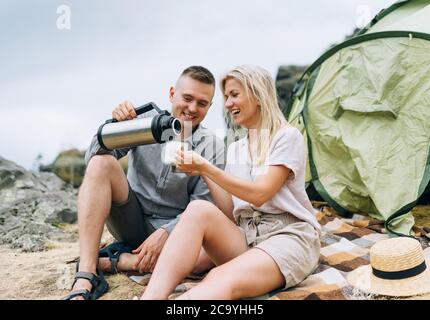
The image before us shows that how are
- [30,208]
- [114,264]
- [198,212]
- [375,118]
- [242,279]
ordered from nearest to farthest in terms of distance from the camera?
[242,279] < [198,212] < [114,264] < [375,118] < [30,208]

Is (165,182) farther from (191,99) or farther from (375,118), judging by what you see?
(375,118)

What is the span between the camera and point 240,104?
2248mm

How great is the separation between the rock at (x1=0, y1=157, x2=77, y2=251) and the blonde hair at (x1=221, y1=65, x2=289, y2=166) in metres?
2.07

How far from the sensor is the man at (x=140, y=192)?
237 centimetres

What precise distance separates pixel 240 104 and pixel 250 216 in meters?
0.50

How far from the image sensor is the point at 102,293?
7.57 feet

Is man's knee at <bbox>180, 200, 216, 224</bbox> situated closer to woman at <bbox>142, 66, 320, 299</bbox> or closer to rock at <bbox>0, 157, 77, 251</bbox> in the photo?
woman at <bbox>142, 66, 320, 299</bbox>

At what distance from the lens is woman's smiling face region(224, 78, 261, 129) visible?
2248mm

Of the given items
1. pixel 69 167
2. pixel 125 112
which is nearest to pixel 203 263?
pixel 125 112

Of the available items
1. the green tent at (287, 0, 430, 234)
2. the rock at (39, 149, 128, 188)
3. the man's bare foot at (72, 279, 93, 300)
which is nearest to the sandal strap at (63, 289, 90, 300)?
the man's bare foot at (72, 279, 93, 300)

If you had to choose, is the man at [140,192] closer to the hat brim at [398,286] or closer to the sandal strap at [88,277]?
the sandal strap at [88,277]

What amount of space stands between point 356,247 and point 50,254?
1974mm
